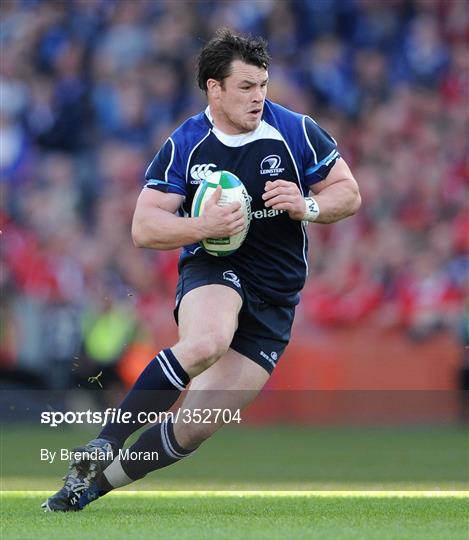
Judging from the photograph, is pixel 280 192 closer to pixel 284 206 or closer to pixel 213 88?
pixel 284 206

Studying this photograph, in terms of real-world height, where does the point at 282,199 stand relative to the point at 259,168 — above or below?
below

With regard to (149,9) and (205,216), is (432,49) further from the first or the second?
(205,216)

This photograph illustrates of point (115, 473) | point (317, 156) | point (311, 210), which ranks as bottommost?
point (115, 473)

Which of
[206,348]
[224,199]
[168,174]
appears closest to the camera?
[206,348]

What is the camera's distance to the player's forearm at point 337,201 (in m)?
6.53

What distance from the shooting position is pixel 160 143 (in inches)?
630

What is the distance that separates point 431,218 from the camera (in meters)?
14.5

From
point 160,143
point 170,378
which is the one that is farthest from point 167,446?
point 160,143

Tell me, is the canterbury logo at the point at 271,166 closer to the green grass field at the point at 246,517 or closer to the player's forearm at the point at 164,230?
the player's forearm at the point at 164,230

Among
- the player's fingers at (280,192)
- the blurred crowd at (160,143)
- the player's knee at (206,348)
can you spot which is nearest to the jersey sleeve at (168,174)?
the player's fingers at (280,192)

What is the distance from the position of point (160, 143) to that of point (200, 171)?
9.50 metres

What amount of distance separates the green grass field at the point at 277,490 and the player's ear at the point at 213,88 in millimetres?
2012

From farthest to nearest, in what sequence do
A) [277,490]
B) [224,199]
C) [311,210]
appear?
[277,490], [311,210], [224,199]

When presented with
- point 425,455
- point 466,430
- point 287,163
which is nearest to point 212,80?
point 287,163
